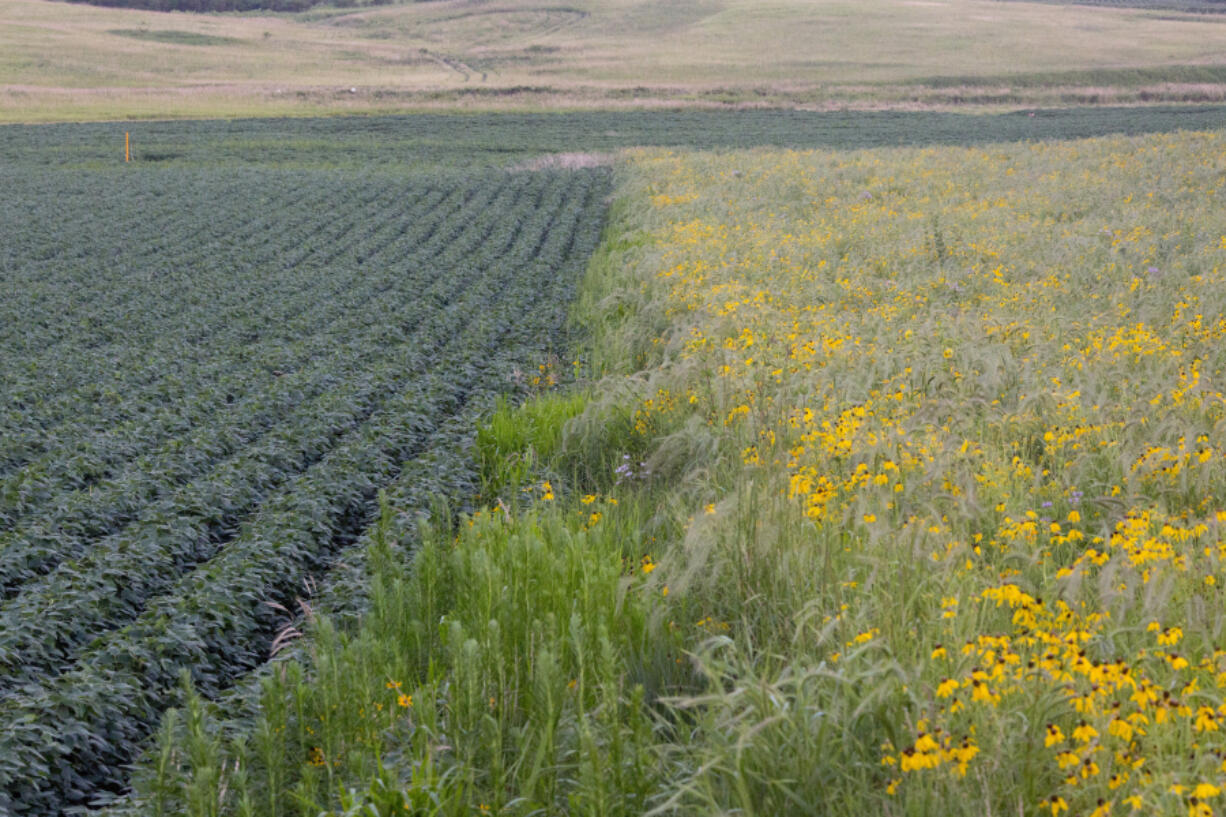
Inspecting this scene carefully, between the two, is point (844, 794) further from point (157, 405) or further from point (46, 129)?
point (46, 129)

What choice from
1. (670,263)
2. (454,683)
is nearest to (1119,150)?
(670,263)

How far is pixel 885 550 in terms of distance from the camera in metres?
4.74

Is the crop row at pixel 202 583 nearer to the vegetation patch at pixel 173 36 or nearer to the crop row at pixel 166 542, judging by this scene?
the crop row at pixel 166 542

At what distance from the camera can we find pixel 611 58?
272ft

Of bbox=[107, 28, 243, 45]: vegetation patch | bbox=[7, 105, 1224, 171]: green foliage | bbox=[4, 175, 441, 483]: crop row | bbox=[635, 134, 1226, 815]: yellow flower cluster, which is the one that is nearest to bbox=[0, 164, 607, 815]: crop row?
bbox=[4, 175, 441, 483]: crop row

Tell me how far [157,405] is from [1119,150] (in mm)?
25708

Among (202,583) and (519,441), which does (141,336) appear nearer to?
(519,441)

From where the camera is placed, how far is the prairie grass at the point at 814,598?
329cm

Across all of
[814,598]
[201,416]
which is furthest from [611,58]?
[814,598]

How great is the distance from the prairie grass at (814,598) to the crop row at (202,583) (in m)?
0.54

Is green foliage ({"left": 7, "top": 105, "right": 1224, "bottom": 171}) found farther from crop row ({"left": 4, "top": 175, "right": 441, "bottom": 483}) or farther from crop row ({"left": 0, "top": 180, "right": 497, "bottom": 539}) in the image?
crop row ({"left": 0, "top": 180, "right": 497, "bottom": 539})

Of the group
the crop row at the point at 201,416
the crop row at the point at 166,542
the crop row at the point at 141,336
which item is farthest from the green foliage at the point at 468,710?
the crop row at the point at 141,336

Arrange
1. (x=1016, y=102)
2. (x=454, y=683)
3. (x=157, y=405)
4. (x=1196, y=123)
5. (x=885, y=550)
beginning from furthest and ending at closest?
1. (x=1016, y=102)
2. (x=1196, y=123)
3. (x=157, y=405)
4. (x=885, y=550)
5. (x=454, y=683)

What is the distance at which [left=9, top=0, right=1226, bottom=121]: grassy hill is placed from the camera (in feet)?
210
